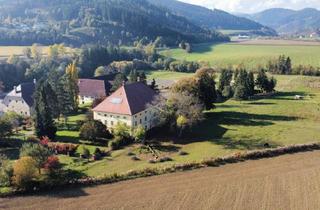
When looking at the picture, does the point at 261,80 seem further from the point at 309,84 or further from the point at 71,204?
the point at 71,204

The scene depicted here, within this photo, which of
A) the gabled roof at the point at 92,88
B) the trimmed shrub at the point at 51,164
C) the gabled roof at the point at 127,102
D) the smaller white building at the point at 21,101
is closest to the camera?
the trimmed shrub at the point at 51,164

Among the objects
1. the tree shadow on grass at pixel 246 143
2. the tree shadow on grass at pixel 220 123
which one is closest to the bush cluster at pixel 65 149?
the tree shadow on grass at pixel 220 123

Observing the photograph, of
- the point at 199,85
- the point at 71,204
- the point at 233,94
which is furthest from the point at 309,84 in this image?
the point at 71,204

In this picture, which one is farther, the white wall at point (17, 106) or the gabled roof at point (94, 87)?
the gabled roof at point (94, 87)

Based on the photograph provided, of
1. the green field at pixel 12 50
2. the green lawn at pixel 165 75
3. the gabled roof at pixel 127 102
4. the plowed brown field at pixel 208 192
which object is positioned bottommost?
the plowed brown field at pixel 208 192

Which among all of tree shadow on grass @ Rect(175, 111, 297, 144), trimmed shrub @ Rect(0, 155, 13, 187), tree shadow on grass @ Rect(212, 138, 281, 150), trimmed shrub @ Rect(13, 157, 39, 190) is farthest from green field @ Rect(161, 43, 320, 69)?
trimmed shrub @ Rect(0, 155, 13, 187)

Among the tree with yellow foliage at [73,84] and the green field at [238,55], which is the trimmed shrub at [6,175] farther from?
the green field at [238,55]
